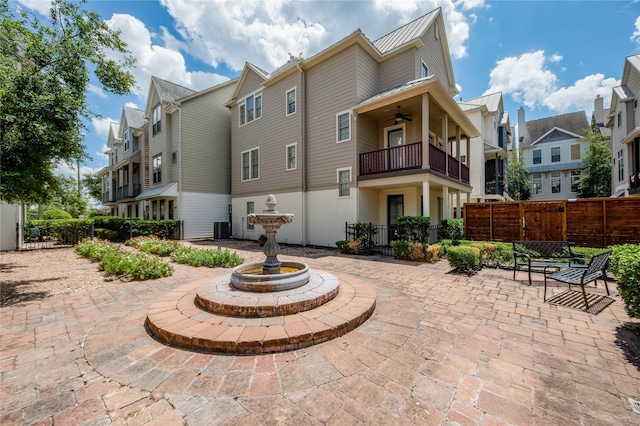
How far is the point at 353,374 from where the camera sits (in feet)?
8.23

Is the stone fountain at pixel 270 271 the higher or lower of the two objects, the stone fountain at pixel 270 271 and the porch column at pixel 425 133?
the lower

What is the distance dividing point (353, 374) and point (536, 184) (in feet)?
124

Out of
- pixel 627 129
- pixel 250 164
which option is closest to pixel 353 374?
pixel 250 164

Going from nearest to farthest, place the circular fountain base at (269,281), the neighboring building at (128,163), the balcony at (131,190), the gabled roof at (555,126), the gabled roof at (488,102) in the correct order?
the circular fountain base at (269,281)
the gabled roof at (488,102)
the neighboring building at (128,163)
the balcony at (131,190)
the gabled roof at (555,126)

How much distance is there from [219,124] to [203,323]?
1818 cm

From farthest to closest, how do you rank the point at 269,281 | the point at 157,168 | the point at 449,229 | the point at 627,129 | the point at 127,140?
1. the point at 127,140
2. the point at 157,168
3. the point at 627,129
4. the point at 449,229
5. the point at 269,281

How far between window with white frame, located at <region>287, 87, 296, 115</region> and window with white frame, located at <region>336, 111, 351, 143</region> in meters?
3.11

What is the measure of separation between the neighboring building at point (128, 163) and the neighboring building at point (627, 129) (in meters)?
32.8

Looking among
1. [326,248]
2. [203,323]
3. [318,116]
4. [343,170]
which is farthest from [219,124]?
[203,323]

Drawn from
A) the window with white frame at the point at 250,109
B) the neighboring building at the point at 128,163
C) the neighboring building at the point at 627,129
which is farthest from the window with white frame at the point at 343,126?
the neighboring building at the point at 128,163

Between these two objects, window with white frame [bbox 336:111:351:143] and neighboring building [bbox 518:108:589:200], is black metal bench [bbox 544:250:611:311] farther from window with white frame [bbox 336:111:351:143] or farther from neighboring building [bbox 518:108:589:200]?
neighboring building [bbox 518:108:589:200]

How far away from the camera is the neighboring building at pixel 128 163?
21.4 metres

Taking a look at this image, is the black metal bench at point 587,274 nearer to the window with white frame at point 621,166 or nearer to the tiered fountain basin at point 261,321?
the tiered fountain basin at point 261,321

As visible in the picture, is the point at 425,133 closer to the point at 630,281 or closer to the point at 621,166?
the point at 630,281
